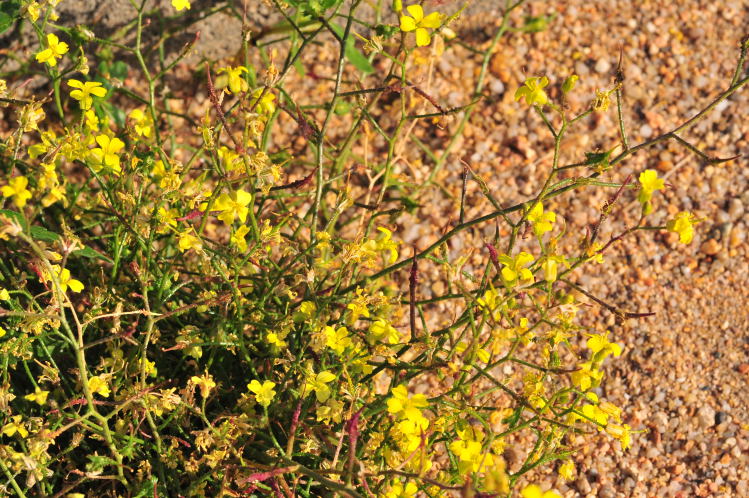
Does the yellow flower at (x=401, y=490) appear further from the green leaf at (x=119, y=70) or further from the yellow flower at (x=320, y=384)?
the green leaf at (x=119, y=70)

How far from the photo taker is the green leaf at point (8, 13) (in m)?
1.83

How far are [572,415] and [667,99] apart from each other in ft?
5.59

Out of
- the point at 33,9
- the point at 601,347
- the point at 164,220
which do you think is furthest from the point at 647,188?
the point at 33,9

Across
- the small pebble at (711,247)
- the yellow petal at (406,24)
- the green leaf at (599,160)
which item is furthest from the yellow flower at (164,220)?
the small pebble at (711,247)

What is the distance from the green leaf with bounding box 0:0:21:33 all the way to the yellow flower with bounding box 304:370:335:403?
1.08 metres

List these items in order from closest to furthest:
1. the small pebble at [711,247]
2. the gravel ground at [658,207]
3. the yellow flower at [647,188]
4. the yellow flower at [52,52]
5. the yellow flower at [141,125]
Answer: the yellow flower at [647,188] → the yellow flower at [52,52] → the yellow flower at [141,125] → the gravel ground at [658,207] → the small pebble at [711,247]

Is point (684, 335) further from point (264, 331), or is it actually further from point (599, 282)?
point (264, 331)

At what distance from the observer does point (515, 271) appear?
1.43 metres

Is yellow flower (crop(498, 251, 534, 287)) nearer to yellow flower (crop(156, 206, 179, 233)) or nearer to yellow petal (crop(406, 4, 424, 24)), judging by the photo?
yellow petal (crop(406, 4, 424, 24))

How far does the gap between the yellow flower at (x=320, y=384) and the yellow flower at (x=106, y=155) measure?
0.62m

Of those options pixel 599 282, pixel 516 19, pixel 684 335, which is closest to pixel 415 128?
pixel 516 19

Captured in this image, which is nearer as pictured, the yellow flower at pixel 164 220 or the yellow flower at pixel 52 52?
the yellow flower at pixel 164 220

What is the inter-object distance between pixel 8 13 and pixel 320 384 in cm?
124

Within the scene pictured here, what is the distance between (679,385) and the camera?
229 centimetres
